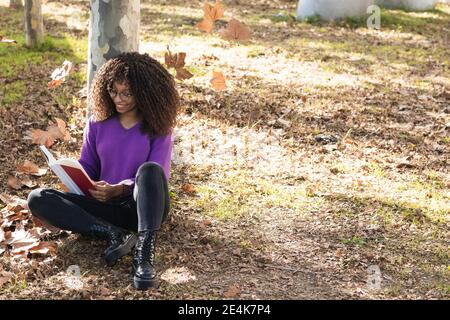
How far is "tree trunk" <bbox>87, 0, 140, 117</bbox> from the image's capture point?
4797 mm

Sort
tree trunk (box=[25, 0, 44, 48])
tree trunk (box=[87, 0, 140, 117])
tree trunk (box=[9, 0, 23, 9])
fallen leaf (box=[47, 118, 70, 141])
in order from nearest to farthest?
tree trunk (box=[87, 0, 140, 117]) < fallen leaf (box=[47, 118, 70, 141]) < tree trunk (box=[25, 0, 44, 48]) < tree trunk (box=[9, 0, 23, 9])

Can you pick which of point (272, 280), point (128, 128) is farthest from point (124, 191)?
point (272, 280)

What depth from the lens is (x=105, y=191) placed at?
13.7ft

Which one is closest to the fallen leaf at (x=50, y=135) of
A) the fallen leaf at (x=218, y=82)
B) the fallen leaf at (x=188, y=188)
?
the fallen leaf at (x=188, y=188)

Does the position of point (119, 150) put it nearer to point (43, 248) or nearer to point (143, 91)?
point (143, 91)

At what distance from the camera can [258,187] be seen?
5336mm

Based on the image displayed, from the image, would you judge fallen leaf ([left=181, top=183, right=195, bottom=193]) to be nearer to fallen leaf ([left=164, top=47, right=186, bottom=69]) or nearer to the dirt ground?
the dirt ground

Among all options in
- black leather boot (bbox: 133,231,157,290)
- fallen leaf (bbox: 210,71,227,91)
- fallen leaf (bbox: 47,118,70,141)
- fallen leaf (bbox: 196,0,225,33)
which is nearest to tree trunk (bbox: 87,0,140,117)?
fallen leaf (bbox: 196,0,225,33)

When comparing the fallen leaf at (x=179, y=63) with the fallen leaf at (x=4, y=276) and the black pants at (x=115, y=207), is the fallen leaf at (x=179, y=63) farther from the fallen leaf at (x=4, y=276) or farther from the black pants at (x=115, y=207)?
the fallen leaf at (x=4, y=276)

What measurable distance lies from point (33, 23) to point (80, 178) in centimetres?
A: 500

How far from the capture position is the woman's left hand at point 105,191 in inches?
164

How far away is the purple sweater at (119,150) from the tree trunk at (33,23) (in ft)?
14.9

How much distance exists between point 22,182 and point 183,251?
158cm
